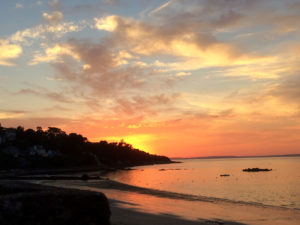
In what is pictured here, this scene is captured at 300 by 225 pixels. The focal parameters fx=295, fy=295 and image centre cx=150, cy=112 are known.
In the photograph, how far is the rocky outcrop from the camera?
9.30 meters

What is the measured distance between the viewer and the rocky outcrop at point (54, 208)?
930 centimetres

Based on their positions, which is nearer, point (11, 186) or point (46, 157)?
point (11, 186)

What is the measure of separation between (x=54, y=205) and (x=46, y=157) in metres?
140

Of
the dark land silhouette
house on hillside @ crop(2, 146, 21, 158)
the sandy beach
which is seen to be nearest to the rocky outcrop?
the sandy beach

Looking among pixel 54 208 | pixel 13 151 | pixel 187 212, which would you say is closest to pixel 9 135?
pixel 13 151

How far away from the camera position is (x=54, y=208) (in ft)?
32.0

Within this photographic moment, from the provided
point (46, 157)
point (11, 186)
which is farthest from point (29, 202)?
point (46, 157)

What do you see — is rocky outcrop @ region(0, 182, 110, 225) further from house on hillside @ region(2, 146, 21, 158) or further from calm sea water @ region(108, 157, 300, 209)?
house on hillside @ region(2, 146, 21, 158)

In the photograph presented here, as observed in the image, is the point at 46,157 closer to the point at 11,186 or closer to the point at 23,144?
the point at 23,144

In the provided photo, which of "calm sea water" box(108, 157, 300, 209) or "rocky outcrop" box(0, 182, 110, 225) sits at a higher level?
"rocky outcrop" box(0, 182, 110, 225)

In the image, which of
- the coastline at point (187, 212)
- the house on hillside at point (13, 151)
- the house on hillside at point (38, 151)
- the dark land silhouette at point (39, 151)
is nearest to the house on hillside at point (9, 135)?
the dark land silhouette at point (39, 151)

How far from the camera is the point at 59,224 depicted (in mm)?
9742

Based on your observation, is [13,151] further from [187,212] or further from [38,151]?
[187,212]

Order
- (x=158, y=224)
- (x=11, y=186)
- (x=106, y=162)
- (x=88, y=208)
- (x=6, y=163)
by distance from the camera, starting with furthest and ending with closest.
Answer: (x=106, y=162) < (x=6, y=163) < (x=158, y=224) < (x=11, y=186) < (x=88, y=208)
